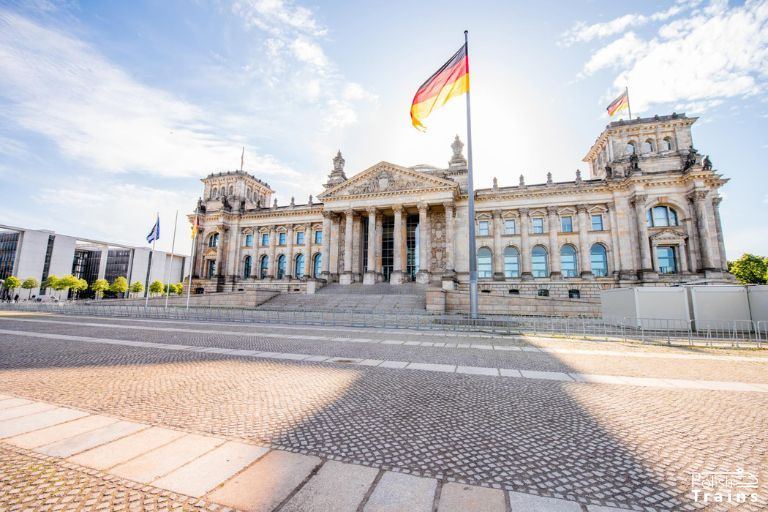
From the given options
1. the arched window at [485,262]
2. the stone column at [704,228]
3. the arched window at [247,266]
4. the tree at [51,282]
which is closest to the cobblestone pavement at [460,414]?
the arched window at [485,262]

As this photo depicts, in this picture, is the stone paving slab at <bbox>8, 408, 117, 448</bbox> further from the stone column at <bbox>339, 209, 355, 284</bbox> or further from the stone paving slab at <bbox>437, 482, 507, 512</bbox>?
the stone column at <bbox>339, 209, 355, 284</bbox>

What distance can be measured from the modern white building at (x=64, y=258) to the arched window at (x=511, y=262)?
186 ft

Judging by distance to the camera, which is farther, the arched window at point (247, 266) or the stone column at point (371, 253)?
the arched window at point (247, 266)

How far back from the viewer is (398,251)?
38531 millimetres

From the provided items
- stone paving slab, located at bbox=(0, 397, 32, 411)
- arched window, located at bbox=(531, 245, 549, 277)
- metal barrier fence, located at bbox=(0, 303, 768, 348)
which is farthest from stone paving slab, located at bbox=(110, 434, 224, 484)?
arched window, located at bbox=(531, 245, 549, 277)

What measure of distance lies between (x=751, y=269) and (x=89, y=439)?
84499mm

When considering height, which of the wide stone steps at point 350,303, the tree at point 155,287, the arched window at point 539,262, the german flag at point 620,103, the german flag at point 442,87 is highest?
the german flag at point 620,103

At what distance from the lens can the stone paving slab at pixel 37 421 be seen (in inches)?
159

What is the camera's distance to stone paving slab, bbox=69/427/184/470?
3279 mm

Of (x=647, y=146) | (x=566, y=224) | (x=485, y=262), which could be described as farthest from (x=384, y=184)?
(x=647, y=146)

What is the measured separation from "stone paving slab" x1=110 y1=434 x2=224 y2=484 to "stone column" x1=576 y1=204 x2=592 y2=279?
42.7 metres

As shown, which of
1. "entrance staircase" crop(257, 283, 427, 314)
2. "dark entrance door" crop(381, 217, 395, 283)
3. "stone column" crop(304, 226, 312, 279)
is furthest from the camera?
"stone column" crop(304, 226, 312, 279)

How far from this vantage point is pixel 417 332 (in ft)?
52.2

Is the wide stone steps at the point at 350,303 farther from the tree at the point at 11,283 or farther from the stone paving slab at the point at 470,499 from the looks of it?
the tree at the point at 11,283
